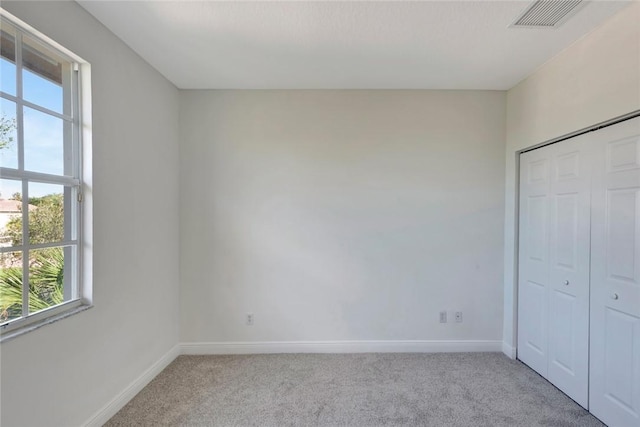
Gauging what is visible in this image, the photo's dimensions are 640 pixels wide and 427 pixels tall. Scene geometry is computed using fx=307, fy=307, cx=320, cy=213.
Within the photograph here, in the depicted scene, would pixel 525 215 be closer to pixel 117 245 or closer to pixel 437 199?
pixel 437 199

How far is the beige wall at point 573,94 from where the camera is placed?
5.98 ft

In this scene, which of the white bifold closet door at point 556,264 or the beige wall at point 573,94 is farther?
the white bifold closet door at point 556,264

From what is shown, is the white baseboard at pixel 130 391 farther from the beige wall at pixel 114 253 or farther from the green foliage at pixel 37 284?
the green foliage at pixel 37 284

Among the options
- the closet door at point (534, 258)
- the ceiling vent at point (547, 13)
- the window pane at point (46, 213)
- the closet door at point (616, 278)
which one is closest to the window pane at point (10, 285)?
the window pane at point (46, 213)

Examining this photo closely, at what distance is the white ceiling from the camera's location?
1.82 meters

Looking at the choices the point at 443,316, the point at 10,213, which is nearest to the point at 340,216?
the point at 443,316

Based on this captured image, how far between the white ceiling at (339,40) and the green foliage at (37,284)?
1503 mm

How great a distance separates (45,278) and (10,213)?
407 millimetres

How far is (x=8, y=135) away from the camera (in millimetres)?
1498

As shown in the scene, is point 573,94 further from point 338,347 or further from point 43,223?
point 43,223

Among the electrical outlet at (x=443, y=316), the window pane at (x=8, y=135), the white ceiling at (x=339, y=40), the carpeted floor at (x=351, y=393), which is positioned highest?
the white ceiling at (x=339, y=40)

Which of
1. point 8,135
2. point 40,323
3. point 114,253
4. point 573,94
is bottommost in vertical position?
point 40,323

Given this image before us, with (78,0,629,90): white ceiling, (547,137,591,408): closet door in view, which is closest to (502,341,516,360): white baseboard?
(547,137,591,408): closet door

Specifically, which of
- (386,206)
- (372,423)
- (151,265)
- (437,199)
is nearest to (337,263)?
(386,206)
